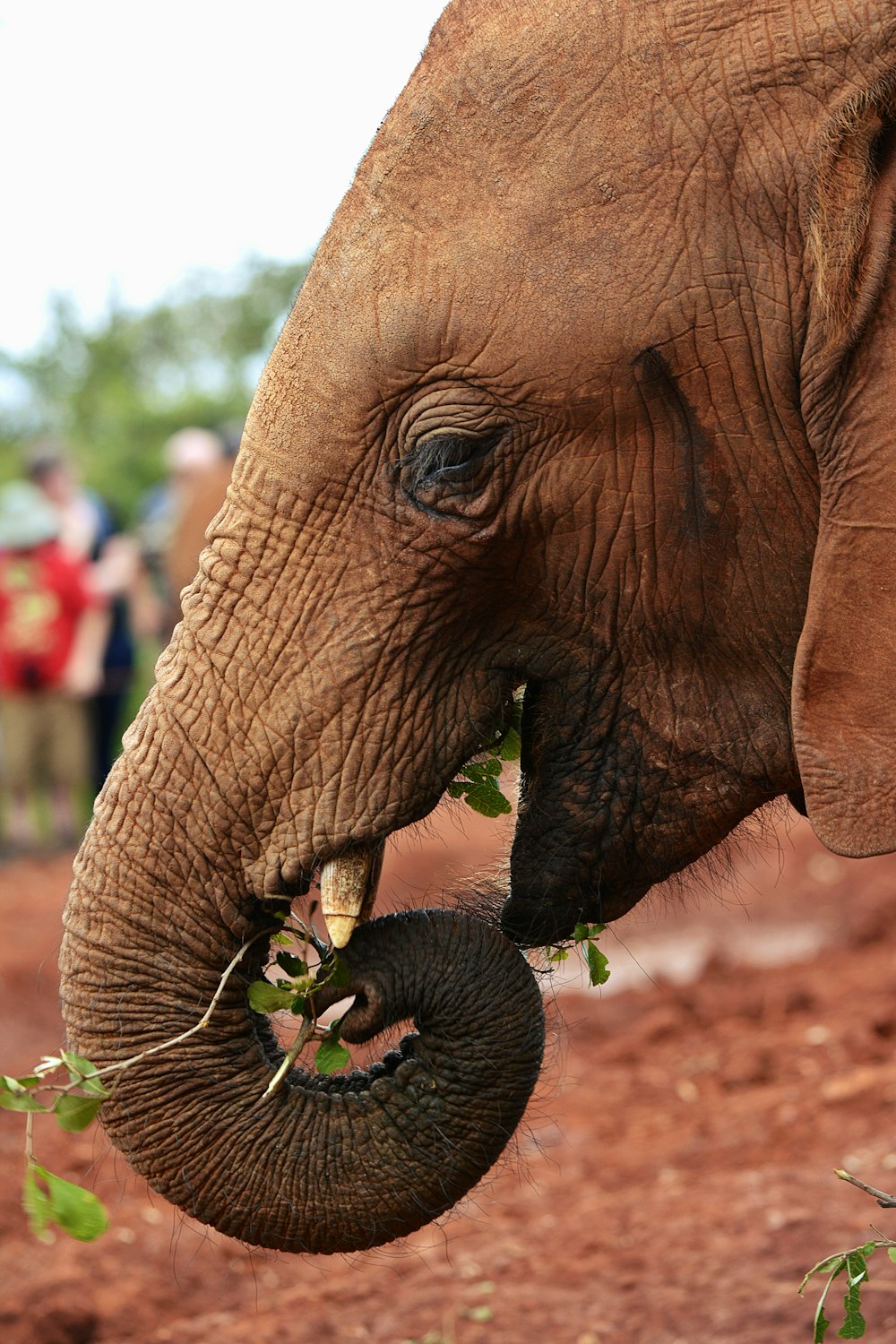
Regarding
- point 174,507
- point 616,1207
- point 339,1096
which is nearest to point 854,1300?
point 339,1096

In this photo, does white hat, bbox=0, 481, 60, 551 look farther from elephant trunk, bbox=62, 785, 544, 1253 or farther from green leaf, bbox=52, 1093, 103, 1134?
green leaf, bbox=52, 1093, 103, 1134

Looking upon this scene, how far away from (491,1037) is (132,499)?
64.1 ft

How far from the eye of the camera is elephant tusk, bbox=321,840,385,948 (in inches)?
115

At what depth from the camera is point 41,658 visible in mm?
12203

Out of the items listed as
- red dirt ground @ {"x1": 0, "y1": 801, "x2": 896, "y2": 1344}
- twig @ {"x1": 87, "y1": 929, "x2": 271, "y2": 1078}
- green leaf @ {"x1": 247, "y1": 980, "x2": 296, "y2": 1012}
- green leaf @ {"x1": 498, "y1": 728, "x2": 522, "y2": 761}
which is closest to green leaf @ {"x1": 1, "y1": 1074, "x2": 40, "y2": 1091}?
twig @ {"x1": 87, "y1": 929, "x2": 271, "y2": 1078}

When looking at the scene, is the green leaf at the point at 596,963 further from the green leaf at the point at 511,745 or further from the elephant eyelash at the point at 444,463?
the elephant eyelash at the point at 444,463

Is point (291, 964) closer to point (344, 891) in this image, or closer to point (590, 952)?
point (344, 891)

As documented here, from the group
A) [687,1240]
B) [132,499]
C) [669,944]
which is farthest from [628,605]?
[132,499]

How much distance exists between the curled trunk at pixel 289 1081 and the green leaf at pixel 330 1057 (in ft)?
0.10

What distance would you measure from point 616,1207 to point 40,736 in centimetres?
784

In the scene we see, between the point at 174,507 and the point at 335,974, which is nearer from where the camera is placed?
the point at 335,974

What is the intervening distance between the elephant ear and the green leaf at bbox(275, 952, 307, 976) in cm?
90

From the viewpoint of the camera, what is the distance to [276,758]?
9.66 feet

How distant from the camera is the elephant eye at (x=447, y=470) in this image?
2.93m
